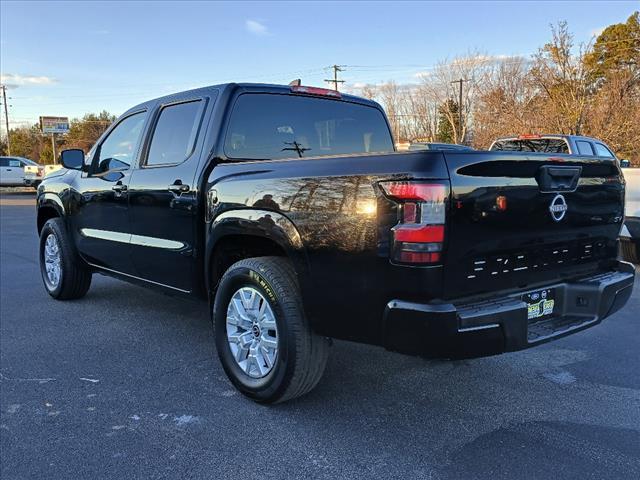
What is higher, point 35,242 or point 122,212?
point 122,212

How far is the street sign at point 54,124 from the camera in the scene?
151ft

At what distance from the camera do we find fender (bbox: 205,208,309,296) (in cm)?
303

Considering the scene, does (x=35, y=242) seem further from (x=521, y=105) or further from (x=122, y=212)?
(x=521, y=105)

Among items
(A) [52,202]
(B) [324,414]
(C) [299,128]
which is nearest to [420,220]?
(B) [324,414]

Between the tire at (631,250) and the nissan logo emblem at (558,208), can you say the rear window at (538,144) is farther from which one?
the nissan logo emblem at (558,208)

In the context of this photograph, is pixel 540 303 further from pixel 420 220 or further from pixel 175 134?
pixel 175 134

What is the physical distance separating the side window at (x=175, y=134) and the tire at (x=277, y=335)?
113 centimetres

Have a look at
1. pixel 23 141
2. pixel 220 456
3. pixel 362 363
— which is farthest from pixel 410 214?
pixel 23 141

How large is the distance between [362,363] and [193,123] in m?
2.17

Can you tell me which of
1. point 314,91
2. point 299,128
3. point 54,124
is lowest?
point 299,128

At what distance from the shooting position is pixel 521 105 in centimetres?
2470

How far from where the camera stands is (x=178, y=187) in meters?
3.94

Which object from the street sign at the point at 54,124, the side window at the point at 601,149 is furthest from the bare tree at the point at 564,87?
the street sign at the point at 54,124

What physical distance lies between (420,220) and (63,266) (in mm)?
4515
